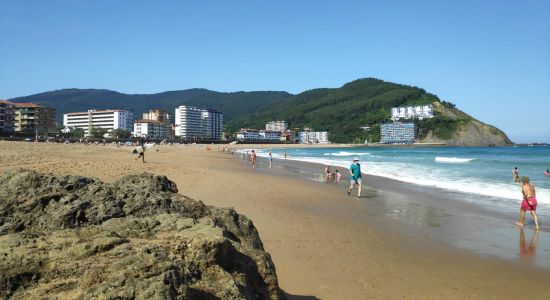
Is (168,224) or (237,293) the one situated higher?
(168,224)

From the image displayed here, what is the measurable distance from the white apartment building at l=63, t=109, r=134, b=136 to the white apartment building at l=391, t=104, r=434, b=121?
124m

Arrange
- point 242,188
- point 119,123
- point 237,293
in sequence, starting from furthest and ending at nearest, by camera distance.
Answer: point 119,123 → point 242,188 → point 237,293

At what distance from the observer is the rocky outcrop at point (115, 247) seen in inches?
84.2

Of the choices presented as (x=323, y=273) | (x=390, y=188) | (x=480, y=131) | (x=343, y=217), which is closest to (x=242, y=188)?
(x=343, y=217)

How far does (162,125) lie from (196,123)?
792 inches

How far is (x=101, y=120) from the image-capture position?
147250mm

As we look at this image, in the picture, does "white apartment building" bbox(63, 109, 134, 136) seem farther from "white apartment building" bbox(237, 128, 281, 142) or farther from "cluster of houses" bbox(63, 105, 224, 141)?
"white apartment building" bbox(237, 128, 281, 142)

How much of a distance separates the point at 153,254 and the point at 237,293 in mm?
579

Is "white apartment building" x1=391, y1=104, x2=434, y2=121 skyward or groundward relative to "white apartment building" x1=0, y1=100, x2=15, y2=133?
skyward

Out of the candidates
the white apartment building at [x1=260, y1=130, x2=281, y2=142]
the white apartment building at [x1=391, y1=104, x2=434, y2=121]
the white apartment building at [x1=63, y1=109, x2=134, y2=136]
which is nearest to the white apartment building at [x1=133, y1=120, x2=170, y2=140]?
the white apartment building at [x1=63, y1=109, x2=134, y2=136]

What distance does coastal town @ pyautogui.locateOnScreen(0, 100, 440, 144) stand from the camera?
99938 millimetres

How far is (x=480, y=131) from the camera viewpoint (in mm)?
169625

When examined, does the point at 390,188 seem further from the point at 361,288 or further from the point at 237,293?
the point at 237,293

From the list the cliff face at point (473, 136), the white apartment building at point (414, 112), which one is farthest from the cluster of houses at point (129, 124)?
the cliff face at point (473, 136)
